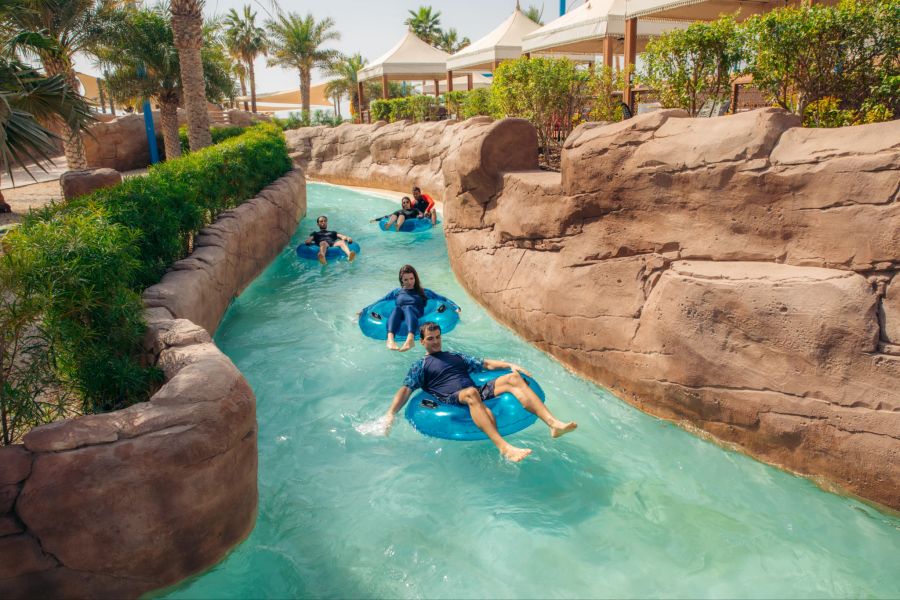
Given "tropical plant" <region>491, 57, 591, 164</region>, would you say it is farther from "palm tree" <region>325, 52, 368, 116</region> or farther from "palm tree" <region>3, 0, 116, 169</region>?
"palm tree" <region>325, 52, 368, 116</region>

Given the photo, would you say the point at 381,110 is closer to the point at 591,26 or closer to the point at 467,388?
the point at 591,26

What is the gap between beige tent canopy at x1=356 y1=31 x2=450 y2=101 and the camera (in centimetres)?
2531

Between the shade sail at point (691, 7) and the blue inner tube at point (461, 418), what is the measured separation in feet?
27.3

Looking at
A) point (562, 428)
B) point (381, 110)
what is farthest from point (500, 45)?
point (562, 428)

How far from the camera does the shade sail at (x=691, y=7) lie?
1058cm

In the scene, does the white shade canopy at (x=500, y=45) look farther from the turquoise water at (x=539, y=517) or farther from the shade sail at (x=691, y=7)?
the turquoise water at (x=539, y=517)

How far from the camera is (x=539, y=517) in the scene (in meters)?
4.59

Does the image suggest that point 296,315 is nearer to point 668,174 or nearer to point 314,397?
point 314,397

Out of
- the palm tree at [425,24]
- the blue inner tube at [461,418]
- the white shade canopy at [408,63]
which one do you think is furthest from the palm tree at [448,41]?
the blue inner tube at [461,418]

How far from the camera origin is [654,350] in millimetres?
5633

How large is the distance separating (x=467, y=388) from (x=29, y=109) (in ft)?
19.2

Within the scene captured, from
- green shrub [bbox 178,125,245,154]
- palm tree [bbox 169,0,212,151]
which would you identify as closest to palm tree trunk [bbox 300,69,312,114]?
green shrub [bbox 178,125,245,154]

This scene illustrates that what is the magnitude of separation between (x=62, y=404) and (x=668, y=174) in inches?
204

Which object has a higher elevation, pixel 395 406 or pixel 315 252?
pixel 315 252
